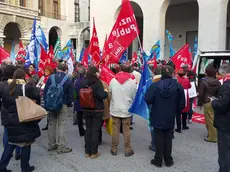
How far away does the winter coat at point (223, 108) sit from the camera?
3549 millimetres

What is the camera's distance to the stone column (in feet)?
50.9

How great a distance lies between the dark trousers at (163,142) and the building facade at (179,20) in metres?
12.8

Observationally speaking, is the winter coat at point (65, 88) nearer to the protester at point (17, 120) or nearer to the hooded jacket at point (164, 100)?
the protester at point (17, 120)

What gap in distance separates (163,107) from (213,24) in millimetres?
13088

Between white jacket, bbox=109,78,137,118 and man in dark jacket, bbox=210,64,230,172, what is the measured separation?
172 cm

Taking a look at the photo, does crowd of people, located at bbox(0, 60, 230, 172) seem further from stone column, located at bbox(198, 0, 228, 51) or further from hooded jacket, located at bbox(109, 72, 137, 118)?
stone column, located at bbox(198, 0, 228, 51)

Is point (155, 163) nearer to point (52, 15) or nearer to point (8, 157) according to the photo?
point (8, 157)

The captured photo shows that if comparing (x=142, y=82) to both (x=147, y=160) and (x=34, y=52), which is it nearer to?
(x=147, y=160)

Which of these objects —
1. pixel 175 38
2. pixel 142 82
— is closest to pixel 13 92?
pixel 142 82

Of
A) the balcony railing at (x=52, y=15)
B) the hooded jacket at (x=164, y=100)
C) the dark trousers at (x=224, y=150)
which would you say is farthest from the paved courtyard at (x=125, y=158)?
the balcony railing at (x=52, y=15)

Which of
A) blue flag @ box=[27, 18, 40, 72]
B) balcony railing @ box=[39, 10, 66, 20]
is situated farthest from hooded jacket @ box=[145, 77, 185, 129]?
balcony railing @ box=[39, 10, 66, 20]

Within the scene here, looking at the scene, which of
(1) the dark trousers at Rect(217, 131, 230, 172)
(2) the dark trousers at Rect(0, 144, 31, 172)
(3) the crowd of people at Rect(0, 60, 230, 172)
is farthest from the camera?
(2) the dark trousers at Rect(0, 144, 31, 172)

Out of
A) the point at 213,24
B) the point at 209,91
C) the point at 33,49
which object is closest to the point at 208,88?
the point at 209,91

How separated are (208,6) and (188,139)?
1205cm
